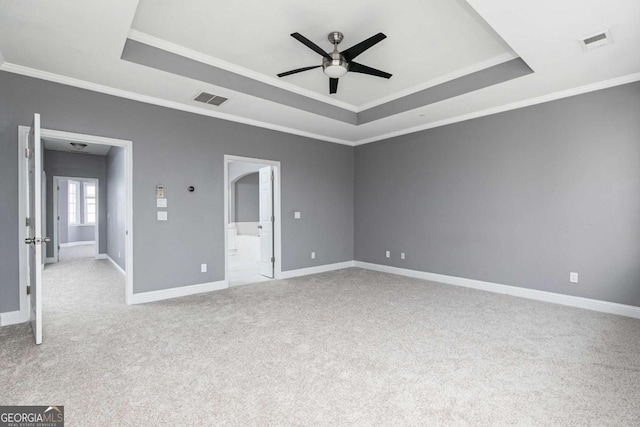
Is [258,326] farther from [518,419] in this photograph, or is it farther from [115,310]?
[518,419]

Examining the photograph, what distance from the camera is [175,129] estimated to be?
14.3ft

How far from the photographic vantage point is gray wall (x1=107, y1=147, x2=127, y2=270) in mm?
6164

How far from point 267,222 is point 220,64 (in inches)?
110

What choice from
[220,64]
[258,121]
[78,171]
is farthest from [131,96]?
[78,171]

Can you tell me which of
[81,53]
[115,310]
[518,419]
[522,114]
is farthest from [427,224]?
[81,53]

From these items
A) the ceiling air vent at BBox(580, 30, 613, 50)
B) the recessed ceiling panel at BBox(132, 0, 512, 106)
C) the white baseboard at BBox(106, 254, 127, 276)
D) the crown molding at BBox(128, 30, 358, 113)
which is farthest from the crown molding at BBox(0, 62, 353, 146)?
the ceiling air vent at BBox(580, 30, 613, 50)

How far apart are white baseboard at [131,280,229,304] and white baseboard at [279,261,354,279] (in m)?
1.12

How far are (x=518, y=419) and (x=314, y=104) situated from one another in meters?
4.26

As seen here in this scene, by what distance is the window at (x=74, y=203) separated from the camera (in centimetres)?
1083

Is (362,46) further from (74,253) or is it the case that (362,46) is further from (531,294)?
(74,253)

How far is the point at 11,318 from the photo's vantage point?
3.31 m

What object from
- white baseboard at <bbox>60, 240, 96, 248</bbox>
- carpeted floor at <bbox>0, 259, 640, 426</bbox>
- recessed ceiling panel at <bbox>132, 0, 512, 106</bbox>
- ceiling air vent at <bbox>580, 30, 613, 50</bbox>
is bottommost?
carpeted floor at <bbox>0, 259, 640, 426</bbox>

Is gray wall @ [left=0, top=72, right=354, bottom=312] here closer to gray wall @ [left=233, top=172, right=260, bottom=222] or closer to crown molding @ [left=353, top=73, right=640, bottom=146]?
crown molding @ [left=353, top=73, right=640, bottom=146]

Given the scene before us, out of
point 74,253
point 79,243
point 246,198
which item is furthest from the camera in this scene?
point 246,198
